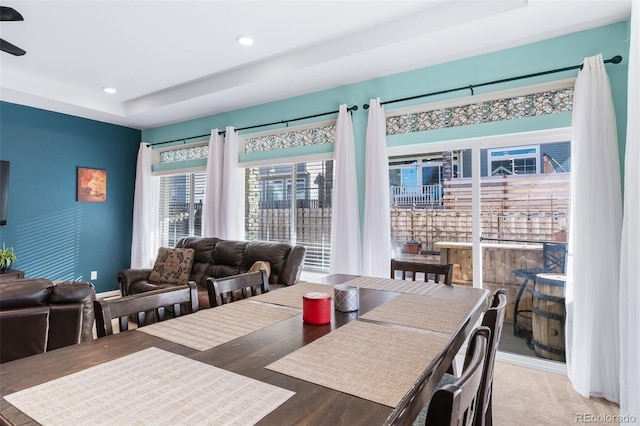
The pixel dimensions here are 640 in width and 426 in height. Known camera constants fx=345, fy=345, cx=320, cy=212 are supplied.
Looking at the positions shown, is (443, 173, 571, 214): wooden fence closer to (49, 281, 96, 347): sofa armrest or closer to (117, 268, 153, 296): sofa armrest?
(49, 281, 96, 347): sofa armrest

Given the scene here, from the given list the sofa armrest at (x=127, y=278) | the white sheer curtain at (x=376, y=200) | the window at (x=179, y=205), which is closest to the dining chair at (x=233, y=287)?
the white sheer curtain at (x=376, y=200)

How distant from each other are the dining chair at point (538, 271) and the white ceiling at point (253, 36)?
1.70 metres

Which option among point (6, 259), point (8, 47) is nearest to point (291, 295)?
point (8, 47)

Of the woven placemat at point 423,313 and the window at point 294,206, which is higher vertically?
the window at point 294,206

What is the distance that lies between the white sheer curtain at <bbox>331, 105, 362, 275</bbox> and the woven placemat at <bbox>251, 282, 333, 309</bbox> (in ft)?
5.02

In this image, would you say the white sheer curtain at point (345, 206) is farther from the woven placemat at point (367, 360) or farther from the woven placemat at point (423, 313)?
the woven placemat at point (367, 360)

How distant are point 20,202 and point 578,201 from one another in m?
6.10

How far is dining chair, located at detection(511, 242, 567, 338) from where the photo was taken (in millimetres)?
2773

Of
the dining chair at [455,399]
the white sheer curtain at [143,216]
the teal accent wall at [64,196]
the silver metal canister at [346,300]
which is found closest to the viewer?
the dining chair at [455,399]

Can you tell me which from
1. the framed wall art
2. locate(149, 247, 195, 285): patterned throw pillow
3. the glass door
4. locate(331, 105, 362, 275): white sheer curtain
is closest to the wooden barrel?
the glass door

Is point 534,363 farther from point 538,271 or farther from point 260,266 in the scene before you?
point 260,266

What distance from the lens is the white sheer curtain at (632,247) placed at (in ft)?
5.55

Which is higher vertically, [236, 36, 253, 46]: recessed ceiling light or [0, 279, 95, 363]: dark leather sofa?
[236, 36, 253, 46]: recessed ceiling light

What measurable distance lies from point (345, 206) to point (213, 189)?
80.4 inches
